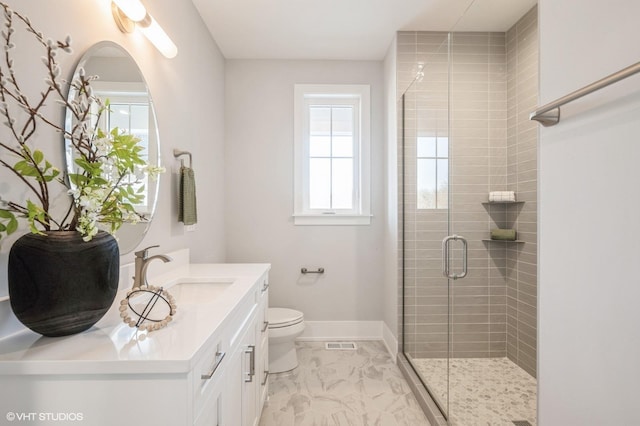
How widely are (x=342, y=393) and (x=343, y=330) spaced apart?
86cm

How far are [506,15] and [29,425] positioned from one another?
84.1 inches

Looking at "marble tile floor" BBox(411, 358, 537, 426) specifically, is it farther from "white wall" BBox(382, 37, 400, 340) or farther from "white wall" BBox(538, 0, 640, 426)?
"white wall" BBox(382, 37, 400, 340)

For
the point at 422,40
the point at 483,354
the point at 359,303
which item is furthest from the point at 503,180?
the point at 359,303

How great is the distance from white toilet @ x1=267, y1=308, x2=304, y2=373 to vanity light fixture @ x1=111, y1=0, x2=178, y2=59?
1.77 m

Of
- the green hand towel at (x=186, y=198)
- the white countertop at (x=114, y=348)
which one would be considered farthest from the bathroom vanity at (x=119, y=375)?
the green hand towel at (x=186, y=198)

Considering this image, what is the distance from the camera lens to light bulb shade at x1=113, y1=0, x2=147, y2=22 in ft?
3.85

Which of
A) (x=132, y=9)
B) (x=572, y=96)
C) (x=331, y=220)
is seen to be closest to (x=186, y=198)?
(x=132, y=9)

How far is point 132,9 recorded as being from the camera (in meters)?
1.20

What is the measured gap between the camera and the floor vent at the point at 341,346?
8.70 ft

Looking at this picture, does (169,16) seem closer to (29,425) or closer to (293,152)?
(293,152)

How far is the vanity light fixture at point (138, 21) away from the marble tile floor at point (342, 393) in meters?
2.04

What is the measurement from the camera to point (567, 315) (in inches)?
32.9

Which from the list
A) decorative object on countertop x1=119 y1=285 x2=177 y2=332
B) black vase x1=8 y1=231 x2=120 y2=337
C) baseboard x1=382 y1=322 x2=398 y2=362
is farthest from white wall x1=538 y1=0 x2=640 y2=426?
baseboard x1=382 y1=322 x2=398 y2=362

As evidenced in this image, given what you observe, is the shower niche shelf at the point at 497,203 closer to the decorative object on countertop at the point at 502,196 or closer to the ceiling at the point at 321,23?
the decorative object on countertop at the point at 502,196
